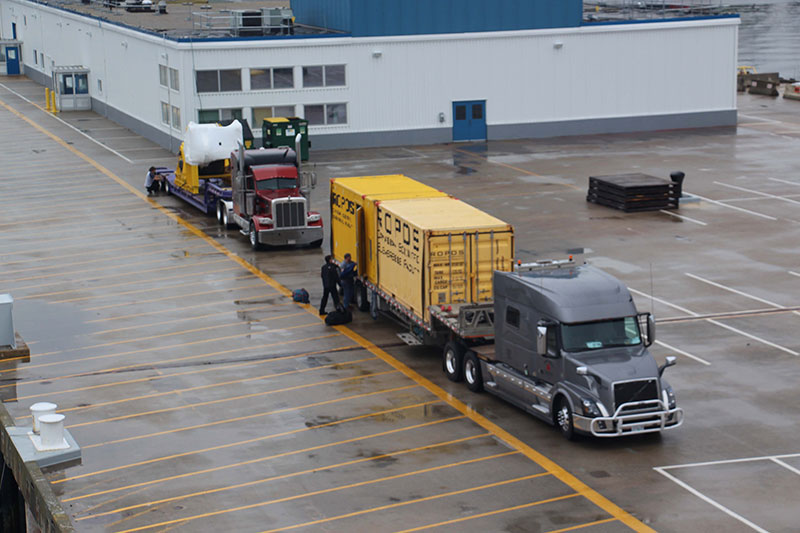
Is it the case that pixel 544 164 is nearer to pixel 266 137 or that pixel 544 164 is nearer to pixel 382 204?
pixel 266 137

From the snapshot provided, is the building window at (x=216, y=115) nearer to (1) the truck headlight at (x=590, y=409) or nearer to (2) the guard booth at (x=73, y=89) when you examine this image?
(2) the guard booth at (x=73, y=89)

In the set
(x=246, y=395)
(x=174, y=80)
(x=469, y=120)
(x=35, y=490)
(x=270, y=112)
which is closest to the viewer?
(x=35, y=490)

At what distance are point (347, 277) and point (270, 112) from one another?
26.8 metres

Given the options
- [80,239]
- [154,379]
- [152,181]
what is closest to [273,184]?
[80,239]

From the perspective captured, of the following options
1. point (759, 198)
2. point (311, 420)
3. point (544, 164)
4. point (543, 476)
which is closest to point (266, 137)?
point (544, 164)

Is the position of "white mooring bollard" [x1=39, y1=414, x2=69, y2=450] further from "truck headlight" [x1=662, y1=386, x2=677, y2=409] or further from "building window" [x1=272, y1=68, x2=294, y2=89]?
"building window" [x1=272, y1=68, x2=294, y2=89]

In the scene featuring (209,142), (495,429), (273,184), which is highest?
(209,142)

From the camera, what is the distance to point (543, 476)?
1873cm

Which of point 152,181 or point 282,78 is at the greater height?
point 282,78

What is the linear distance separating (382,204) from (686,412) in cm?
864

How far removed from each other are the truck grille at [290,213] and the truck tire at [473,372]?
522 inches

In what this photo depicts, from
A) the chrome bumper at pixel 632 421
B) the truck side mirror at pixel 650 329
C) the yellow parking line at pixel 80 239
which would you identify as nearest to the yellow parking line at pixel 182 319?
the yellow parking line at pixel 80 239

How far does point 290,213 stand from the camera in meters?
35.1

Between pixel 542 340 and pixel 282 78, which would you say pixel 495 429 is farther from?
pixel 282 78
